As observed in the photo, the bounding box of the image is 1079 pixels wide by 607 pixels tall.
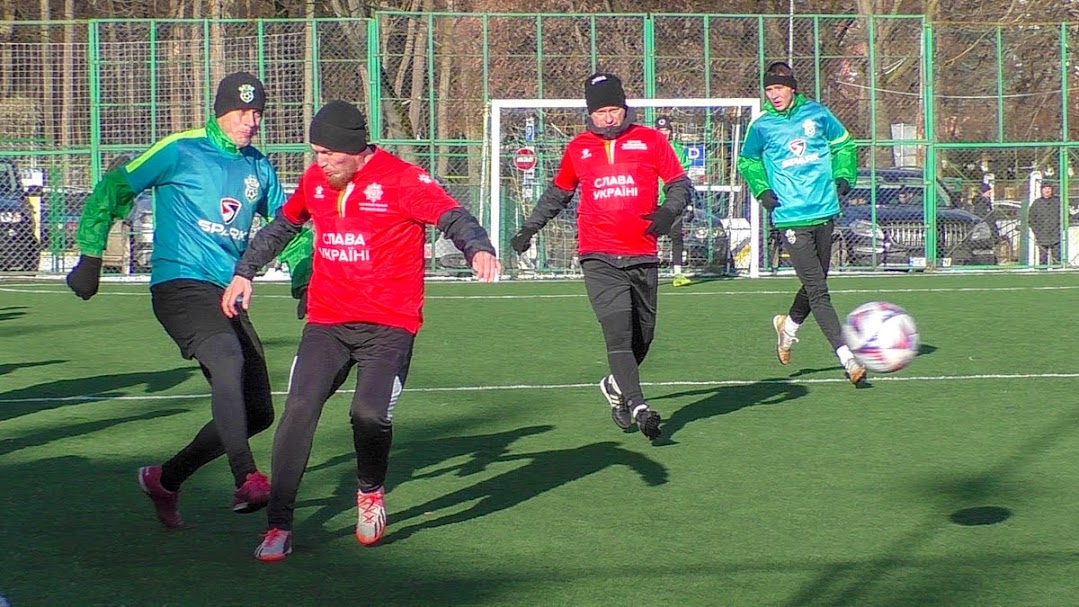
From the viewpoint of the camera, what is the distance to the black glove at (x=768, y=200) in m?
10.8

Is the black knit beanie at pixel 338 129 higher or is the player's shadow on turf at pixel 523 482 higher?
the black knit beanie at pixel 338 129

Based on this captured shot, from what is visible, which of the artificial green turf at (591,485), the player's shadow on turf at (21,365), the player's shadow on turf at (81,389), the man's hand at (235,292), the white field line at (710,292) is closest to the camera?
the artificial green turf at (591,485)

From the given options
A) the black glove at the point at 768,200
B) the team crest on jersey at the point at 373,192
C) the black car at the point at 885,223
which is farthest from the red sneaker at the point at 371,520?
the black car at the point at 885,223

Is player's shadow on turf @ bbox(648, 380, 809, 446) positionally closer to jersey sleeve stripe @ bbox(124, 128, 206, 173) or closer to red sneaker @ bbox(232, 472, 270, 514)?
red sneaker @ bbox(232, 472, 270, 514)

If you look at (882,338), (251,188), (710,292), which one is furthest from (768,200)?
(710,292)

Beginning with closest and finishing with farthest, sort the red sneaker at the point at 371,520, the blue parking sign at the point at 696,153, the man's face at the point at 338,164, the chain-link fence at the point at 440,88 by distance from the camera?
the man's face at the point at 338,164 < the red sneaker at the point at 371,520 < the chain-link fence at the point at 440,88 < the blue parking sign at the point at 696,153

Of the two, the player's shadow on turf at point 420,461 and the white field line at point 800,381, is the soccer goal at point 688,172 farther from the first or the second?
the player's shadow on turf at point 420,461

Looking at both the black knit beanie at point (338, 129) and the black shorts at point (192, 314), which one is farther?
the black shorts at point (192, 314)

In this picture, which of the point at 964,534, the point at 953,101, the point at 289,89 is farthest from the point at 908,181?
the point at 964,534

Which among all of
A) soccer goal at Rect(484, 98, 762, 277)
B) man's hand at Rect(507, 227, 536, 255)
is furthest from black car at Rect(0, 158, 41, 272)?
man's hand at Rect(507, 227, 536, 255)

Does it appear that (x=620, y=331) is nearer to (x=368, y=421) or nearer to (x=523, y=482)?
(x=523, y=482)

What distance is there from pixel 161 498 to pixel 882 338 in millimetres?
4282

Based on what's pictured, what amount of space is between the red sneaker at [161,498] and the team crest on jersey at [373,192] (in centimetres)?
153

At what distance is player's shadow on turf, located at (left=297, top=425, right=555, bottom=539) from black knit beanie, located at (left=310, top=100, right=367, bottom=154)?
167 centimetres
